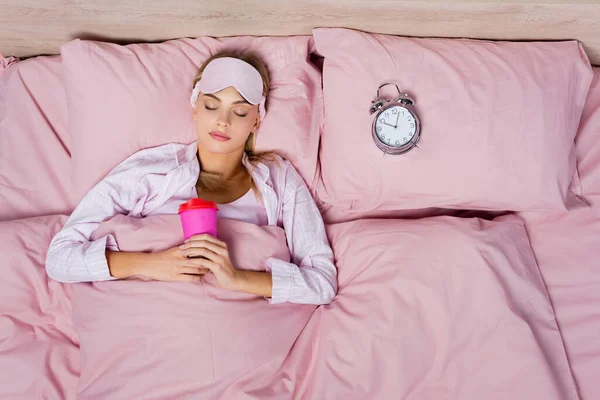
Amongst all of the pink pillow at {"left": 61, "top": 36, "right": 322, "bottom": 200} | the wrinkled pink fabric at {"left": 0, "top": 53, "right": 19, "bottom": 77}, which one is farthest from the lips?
the wrinkled pink fabric at {"left": 0, "top": 53, "right": 19, "bottom": 77}

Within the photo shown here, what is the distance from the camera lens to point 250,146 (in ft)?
5.27

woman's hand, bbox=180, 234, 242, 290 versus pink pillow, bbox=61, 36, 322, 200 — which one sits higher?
pink pillow, bbox=61, 36, 322, 200

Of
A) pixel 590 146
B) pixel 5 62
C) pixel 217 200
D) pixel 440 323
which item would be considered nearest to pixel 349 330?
pixel 440 323

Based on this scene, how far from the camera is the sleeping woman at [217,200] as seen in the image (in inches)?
53.5

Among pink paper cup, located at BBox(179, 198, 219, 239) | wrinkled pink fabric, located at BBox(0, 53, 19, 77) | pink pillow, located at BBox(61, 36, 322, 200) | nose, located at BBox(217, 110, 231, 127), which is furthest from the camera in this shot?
wrinkled pink fabric, located at BBox(0, 53, 19, 77)

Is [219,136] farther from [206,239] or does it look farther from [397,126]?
[397,126]

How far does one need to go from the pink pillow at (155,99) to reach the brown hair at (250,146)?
27 mm

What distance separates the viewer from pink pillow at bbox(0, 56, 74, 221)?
1.58 m

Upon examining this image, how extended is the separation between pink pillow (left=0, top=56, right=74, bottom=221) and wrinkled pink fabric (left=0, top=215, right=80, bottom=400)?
102mm

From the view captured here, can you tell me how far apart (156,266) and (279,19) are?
774 millimetres

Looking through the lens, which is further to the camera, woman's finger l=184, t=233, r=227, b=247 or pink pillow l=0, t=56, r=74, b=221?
pink pillow l=0, t=56, r=74, b=221

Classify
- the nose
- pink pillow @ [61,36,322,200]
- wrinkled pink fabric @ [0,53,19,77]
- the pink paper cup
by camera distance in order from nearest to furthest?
the pink paper cup → the nose → pink pillow @ [61,36,322,200] → wrinkled pink fabric @ [0,53,19,77]

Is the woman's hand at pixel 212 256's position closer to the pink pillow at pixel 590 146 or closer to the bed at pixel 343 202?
the bed at pixel 343 202

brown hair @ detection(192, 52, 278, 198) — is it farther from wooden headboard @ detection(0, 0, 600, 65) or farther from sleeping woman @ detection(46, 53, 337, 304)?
wooden headboard @ detection(0, 0, 600, 65)
